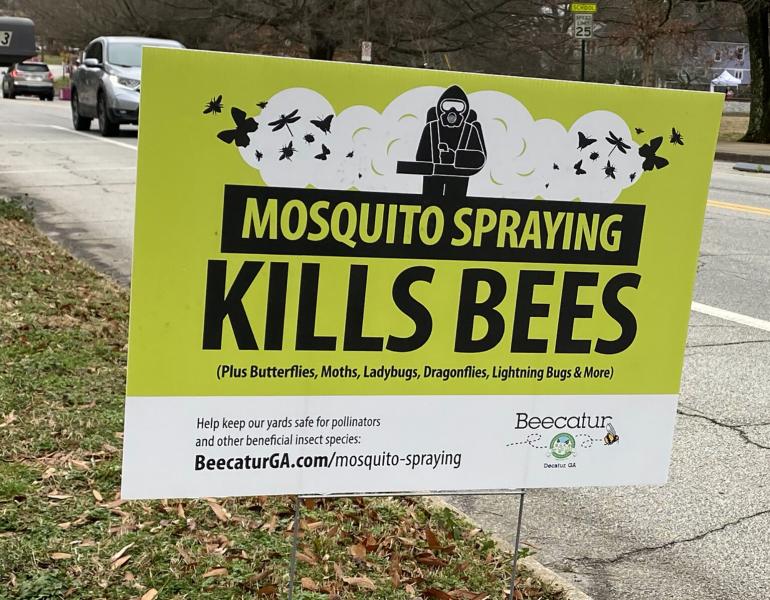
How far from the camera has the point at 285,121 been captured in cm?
225

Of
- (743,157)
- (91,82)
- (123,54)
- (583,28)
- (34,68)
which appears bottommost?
(743,157)

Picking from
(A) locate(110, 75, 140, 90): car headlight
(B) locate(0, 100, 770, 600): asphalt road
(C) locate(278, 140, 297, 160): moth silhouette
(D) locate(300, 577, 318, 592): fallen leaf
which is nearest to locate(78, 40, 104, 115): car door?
(A) locate(110, 75, 140, 90): car headlight

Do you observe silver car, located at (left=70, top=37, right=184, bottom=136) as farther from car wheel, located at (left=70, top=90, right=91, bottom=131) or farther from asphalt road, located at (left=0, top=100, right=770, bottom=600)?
asphalt road, located at (left=0, top=100, right=770, bottom=600)

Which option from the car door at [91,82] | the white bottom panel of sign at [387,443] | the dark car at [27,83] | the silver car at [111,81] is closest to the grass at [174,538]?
the white bottom panel of sign at [387,443]

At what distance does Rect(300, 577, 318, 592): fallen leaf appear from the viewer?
300cm

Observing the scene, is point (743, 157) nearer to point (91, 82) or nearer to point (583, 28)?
point (583, 28)

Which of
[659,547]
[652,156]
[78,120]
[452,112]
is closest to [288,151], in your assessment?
[452,112]

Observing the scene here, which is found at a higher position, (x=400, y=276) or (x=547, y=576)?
(x=400, y=276)

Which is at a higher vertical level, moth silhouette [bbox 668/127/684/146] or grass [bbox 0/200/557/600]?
moth silhouette [bbox 668/127/684/146]

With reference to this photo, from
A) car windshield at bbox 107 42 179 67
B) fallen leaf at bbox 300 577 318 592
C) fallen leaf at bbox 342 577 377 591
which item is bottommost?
fallen leaf at bbox 300 577 318 592

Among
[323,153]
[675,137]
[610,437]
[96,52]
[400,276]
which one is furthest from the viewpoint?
[96,52]

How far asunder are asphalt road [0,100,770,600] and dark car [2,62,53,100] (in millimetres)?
36272

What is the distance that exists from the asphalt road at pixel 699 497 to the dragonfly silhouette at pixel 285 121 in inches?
78.6

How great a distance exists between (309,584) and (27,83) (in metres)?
43.8
